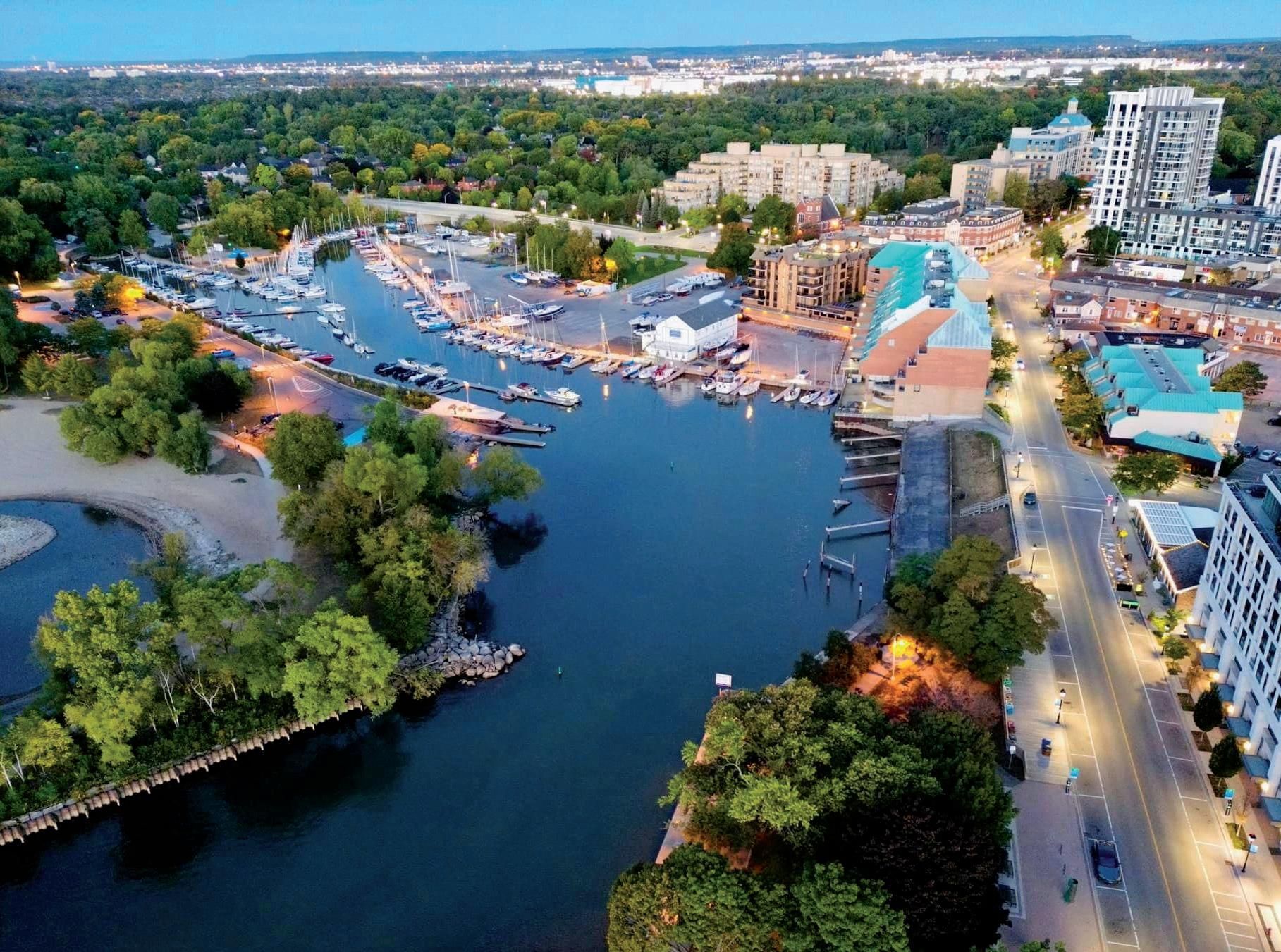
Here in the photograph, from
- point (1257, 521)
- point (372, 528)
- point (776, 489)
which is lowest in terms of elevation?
point (776, 489)

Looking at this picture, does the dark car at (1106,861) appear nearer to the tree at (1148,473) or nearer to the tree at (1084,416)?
the tree at (1148,473)

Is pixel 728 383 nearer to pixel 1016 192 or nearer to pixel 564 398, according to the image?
pixel 564 398

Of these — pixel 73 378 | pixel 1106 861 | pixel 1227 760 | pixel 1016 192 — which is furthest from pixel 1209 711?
pixel 1016 192

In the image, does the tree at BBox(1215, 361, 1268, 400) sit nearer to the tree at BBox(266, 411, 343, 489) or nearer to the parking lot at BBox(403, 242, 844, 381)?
the parking lot at BBox(403, 242, 844, 381)

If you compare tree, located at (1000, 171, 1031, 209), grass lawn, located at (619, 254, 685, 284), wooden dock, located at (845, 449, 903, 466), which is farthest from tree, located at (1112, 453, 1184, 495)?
tree, located at (1000, 171, 1031, 209)

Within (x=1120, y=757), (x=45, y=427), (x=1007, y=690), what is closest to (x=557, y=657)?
(x=1007, y=690)

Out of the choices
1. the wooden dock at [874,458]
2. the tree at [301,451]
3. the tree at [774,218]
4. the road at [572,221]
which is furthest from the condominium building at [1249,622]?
the road at [572,221]

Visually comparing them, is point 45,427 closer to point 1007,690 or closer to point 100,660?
point 100,660
